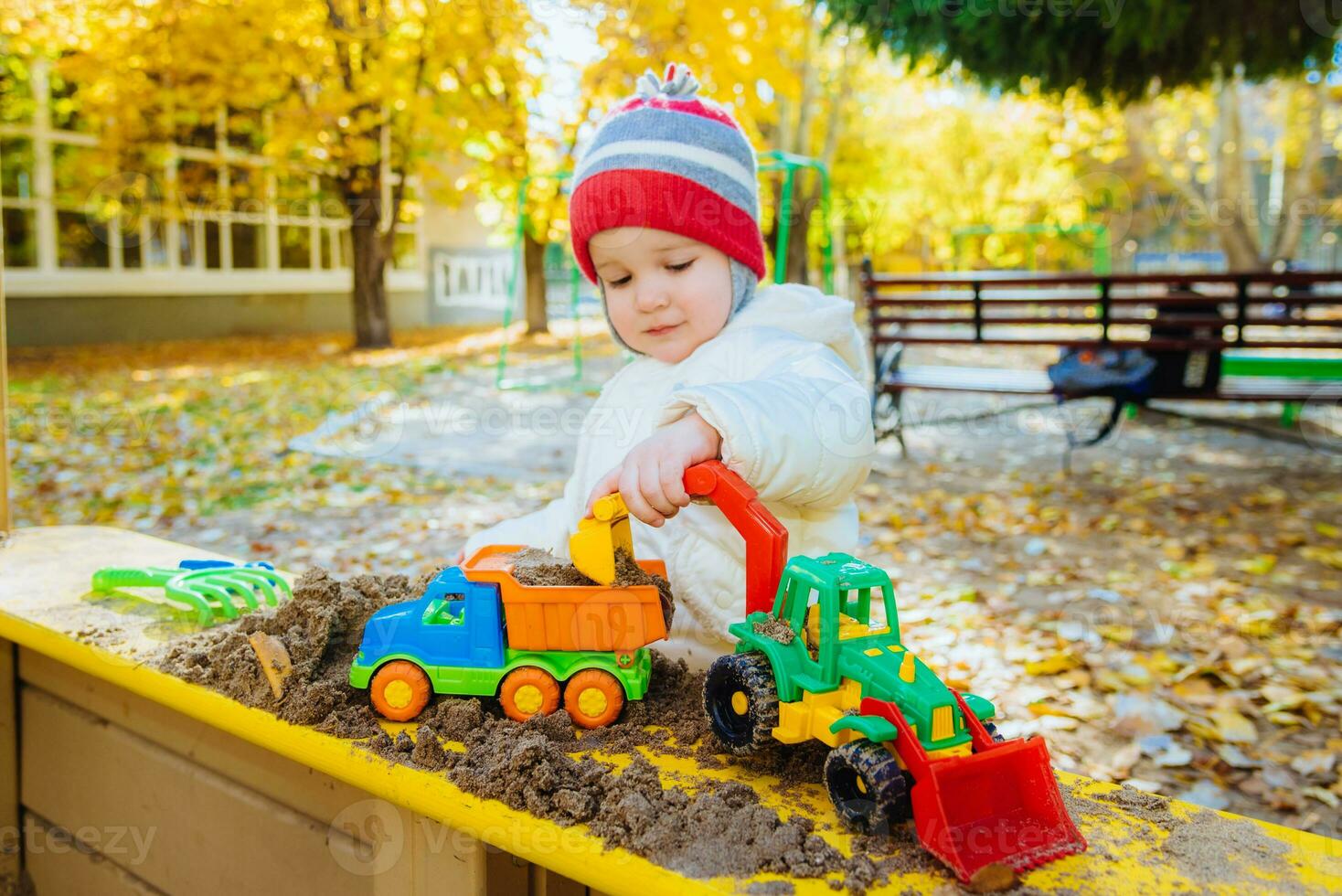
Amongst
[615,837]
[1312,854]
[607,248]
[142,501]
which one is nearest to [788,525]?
[607,248]

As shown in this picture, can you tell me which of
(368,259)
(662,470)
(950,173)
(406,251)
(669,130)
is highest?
(950,173)

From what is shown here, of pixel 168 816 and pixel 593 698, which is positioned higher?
pixel 593 698

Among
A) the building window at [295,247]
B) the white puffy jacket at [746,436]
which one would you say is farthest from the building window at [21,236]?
the white puffy jacket at [746,436]

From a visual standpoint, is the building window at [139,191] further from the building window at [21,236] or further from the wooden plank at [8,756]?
the wooden plank at [8,756]

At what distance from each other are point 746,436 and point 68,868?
2.01 m

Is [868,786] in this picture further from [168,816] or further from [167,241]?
[167,241]

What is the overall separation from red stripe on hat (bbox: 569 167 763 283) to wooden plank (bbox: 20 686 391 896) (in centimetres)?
104

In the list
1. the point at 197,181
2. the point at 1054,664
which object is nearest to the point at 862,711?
the point at 1054,664

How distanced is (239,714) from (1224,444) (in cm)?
862

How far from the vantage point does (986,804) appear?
1.09 metres

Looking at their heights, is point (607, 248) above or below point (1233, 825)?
above

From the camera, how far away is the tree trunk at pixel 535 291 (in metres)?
19.2

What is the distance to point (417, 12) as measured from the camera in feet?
38.1

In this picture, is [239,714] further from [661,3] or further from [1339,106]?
[1339,106]
